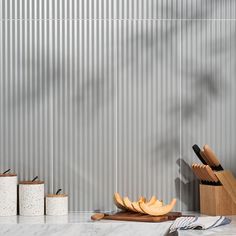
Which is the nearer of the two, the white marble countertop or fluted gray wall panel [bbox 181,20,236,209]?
the white marble countertop

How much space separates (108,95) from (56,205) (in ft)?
1.64

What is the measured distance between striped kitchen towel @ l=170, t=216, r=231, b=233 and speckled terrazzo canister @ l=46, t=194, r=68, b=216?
0.51 metres

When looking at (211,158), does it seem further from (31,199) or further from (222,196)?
(31,199)

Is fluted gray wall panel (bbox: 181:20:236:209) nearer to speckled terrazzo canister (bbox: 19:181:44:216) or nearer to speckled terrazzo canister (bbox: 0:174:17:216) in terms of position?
speckled terrazzo canister (bbox: 19:181:44:216)

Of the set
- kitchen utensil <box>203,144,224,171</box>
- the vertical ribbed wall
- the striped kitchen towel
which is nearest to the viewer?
the striped kitchen towel

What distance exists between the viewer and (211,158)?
2.72m

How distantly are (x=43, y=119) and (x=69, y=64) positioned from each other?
0.82ft

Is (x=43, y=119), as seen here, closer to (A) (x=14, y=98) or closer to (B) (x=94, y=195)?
(A) (x=14, y=98)

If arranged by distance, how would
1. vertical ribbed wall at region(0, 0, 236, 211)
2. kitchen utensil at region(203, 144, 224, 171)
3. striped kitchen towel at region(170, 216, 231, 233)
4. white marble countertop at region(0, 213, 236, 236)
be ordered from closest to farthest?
striped kitchen towel at region(170, 216, 231, 233)
white marble countertop at region(0, 213, 236, 236)
kitchen utensil at region(203, 144, 224, 171)
vertical ribbed wall at region(0, 0, 236, 211)

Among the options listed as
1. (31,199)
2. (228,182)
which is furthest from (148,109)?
(31,199)

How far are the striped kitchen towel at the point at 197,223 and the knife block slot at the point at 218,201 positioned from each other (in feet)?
0.74

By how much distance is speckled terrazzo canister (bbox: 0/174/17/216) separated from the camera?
273 cm

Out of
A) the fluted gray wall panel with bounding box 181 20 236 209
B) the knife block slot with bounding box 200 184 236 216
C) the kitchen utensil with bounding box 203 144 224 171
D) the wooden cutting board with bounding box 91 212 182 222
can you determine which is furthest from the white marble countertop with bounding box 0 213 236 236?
the fluted gray wall panel with bounding box 181 20 236 209

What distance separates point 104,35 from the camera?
9.45 feet
